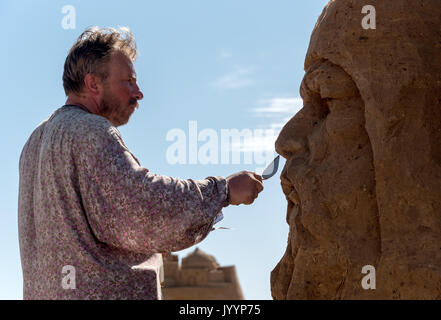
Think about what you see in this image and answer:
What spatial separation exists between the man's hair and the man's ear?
0.02 meters

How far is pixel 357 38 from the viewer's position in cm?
336

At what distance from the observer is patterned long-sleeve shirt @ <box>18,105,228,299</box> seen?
2924mm

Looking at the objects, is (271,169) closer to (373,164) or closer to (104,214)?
(373,164)

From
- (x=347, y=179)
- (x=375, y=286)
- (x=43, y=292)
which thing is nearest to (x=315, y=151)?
(x=347, y=179)

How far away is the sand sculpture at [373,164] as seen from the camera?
120 inches

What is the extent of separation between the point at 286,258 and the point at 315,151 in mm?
629

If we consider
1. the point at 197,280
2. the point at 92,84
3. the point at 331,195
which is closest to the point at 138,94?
the point at 92,84

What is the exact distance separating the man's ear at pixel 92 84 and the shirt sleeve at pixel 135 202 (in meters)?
0.36

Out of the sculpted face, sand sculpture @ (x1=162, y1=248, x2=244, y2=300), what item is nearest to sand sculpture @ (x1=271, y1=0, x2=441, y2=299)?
the sculpted face

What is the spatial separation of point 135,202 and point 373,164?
3.81ft

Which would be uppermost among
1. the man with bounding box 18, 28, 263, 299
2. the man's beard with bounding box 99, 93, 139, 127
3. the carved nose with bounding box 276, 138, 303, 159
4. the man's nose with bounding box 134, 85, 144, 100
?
the man's nose with bounding box 134, 85, 144, 100

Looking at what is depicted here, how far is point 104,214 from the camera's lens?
2.94 meters

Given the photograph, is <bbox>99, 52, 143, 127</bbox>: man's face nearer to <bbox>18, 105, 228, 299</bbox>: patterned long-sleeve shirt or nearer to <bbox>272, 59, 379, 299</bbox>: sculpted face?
<bbox>18, 105, 228, 299</bbox>: patterned long-sleeve shirt
